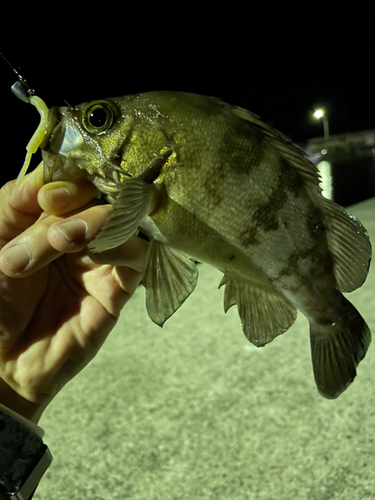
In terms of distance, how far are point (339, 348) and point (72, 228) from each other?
2.59 ft

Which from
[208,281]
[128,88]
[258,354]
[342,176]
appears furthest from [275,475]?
[128,88]

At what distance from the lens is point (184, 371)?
2.23m

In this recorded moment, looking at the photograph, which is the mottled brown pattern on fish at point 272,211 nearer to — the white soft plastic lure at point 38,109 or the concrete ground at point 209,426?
the white soft plastic lure at point 38,109

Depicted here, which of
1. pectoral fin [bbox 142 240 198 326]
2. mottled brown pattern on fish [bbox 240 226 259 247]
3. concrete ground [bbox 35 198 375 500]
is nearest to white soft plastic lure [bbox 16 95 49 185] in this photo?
pectoral fin [bbox 142 240 198 326]

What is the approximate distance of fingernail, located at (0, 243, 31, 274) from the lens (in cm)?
94

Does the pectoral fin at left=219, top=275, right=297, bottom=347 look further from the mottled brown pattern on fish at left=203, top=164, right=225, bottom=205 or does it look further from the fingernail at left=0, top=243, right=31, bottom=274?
the fingernail at left=0, top=243, right=31, bottom=274

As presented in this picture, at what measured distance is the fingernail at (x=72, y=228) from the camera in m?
0.91

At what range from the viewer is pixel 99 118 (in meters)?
0.86

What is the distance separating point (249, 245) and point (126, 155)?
1.28ft

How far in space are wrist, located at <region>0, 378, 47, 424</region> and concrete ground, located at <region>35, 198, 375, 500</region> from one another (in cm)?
59

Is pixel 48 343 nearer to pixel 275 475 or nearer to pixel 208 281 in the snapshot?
pixel 275 475

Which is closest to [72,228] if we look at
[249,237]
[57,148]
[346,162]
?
[57,148]

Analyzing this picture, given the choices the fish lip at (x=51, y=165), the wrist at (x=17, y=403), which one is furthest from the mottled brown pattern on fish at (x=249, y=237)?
the wrist at (x=17, y=403)

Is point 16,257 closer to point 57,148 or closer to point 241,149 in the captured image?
point 57,148
